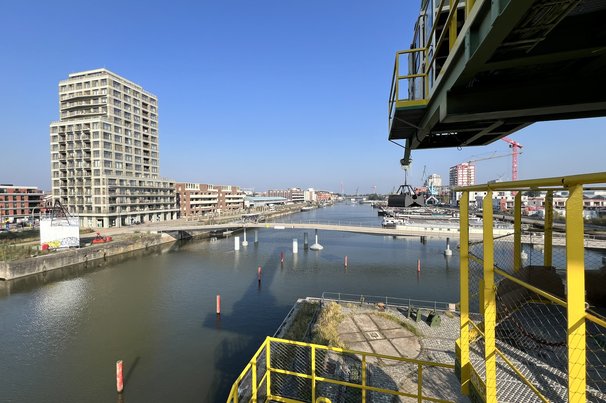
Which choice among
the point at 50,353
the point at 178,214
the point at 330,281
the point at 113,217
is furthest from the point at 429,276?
the point at 178,214

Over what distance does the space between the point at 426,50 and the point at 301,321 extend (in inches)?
336

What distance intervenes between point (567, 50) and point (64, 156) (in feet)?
167

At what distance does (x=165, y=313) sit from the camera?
13281 millimetres

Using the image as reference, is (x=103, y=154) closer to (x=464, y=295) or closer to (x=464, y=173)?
(x=464, y=295)

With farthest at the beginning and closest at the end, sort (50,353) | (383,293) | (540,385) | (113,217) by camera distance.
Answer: (113,217)
(383,293)
(50,353)
(540,385)

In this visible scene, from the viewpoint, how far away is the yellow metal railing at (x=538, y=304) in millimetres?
1290

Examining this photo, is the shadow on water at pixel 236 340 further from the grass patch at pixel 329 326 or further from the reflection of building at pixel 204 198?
the reflection of building at pixel 204 198

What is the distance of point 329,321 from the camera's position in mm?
9016

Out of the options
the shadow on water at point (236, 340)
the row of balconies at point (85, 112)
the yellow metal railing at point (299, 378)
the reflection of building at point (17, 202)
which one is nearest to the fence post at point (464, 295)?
the yellow metal railing at point (299, 378)

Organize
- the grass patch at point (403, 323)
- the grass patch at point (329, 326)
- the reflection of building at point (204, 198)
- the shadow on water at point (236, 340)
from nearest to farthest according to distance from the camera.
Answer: the grass patch at point (329, 326) < the shadow on water at point (236, 340) < the grass patch at point (403, 323) < the reflection of building at point (204, 198)

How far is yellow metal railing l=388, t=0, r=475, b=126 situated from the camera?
8.89ft

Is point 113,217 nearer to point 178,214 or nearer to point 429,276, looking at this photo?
point 178,214

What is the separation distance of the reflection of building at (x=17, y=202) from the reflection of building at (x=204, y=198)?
20340 mm

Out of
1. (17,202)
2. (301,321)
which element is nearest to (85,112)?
(17,202)
